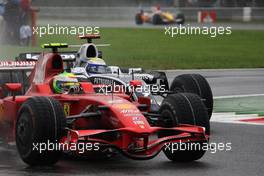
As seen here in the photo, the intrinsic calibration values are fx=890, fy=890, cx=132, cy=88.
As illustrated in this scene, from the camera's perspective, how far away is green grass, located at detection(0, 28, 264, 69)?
24922 mm

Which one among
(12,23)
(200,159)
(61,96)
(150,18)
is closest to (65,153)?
(61,96)

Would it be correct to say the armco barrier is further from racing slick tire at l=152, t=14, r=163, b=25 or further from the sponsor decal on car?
the sponsor decal on car

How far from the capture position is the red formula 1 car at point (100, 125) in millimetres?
9422

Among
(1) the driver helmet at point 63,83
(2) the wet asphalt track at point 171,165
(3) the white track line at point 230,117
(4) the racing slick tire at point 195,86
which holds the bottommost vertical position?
(3) the white track line at point 230,117

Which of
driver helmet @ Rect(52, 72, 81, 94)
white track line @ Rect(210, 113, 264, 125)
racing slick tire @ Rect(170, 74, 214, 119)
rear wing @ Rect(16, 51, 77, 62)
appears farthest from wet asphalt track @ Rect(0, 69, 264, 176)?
rear wing @ Rect(16, 51, 77, 62)

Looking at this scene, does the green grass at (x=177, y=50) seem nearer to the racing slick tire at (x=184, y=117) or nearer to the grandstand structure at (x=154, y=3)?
the grandstand structure at (x=154, y=3)

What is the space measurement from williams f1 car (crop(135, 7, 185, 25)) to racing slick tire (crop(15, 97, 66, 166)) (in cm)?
3606

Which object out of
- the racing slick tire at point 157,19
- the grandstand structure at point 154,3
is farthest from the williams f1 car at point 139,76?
the grandstand structure at point 154,3

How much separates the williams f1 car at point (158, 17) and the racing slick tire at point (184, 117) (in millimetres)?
35309

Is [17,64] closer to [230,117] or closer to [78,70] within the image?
[78,70]

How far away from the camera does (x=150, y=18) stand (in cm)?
4816

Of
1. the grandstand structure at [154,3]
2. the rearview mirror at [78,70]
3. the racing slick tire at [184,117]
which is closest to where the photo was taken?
Answer: the racing slick tire at [184,117]

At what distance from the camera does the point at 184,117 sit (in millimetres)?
10109

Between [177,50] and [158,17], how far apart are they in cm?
1719
